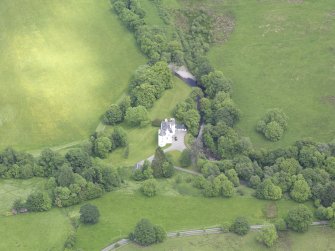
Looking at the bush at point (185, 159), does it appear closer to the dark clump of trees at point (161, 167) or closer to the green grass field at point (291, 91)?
the dark clump of trees at point (161, 167)

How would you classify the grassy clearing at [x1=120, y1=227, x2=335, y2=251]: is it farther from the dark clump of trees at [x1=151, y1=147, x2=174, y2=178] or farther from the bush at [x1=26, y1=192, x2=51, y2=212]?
the bush at [x1=26, y1=192, x2=51, y2=212]

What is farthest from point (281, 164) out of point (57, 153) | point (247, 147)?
point (57, 153)

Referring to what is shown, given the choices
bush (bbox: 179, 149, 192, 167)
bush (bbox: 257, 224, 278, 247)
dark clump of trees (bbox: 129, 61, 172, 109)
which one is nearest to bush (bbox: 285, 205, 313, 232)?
bush (bbox: 257, 224, 278, 247)

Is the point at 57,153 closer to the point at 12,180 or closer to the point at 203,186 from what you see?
the point at 12,180

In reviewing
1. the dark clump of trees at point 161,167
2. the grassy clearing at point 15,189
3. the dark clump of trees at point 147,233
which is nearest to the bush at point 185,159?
the dark clump of trees at point 161,167

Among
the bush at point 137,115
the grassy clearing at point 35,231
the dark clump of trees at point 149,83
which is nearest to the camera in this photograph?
the grassy clearing at point 35,231

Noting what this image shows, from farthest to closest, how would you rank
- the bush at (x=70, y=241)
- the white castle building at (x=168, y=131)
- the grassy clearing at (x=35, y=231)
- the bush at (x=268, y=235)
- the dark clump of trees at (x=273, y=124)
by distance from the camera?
the white castle building at (x=168, y=131) → the dark clump of trees at (x=273, y=124) → the grassy clearing at (x=35, y=231) → the bush at (x=70, y=241) → the bush at (x=268, y=235)
